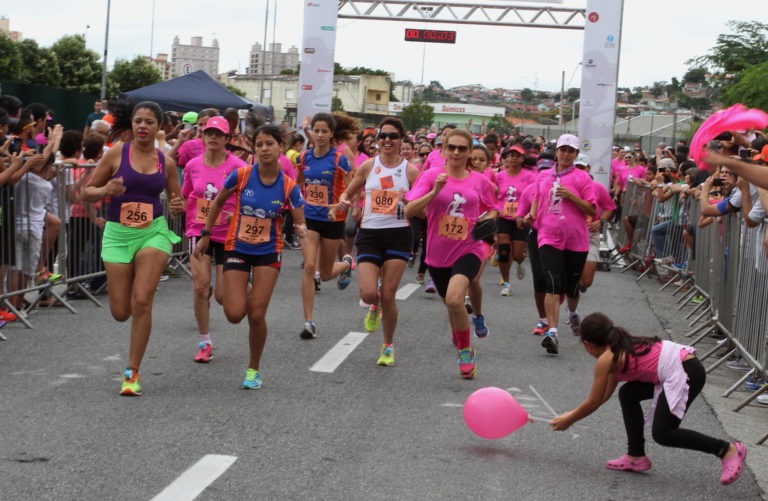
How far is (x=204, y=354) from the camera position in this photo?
8.43 meters

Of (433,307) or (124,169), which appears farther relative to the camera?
(433,307)

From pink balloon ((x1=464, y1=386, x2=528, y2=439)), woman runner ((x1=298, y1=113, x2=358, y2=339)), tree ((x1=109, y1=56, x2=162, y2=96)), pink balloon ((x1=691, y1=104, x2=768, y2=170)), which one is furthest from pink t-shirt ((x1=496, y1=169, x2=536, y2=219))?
tree ((x1=109, y1=56, x2=162, y2=96))

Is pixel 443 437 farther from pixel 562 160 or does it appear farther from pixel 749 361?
pixel 562 160

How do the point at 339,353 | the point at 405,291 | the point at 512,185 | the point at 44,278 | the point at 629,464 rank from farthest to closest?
the point at 405,291
the point at 512,185
the point at 44,278
the point at 339,353
the point at 629,464

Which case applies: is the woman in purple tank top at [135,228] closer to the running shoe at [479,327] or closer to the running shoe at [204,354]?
the running shoe at [204,354]

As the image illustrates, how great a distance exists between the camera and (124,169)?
293 inches

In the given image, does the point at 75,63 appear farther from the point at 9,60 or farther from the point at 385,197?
the point at 385,197

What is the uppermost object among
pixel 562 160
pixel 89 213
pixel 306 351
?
pixel 562 160

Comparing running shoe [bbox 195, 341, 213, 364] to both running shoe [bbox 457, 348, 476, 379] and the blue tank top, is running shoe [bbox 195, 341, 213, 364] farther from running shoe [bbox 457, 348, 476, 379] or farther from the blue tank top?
running shoe [bbox 457, 348, 476, 379]

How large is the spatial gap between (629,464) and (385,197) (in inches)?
144

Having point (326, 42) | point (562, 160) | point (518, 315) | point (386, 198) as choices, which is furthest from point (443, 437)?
point (326, 42)

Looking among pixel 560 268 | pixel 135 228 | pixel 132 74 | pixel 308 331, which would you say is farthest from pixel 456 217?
pixel 132 74

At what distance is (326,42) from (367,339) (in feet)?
46.1

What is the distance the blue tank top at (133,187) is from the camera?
7.41m
